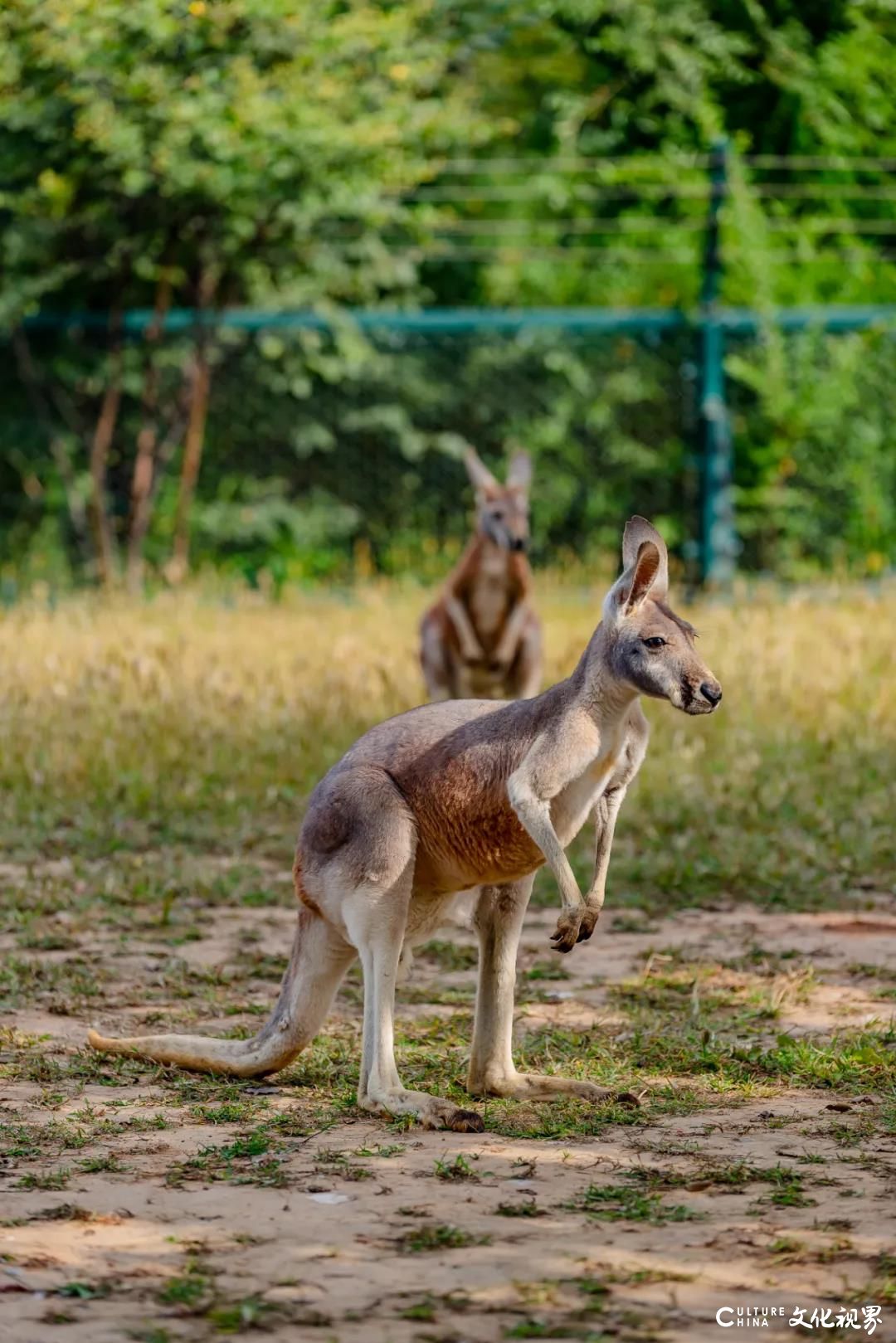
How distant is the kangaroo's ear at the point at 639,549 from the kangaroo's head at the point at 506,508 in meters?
4.60

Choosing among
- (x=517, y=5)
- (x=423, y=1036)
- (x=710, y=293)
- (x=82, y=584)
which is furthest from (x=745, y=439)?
(x=423, y=1036)

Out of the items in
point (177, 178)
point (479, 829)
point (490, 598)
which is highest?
point (177, 178)

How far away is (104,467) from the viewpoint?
12.4 metres

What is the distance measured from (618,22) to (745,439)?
3.69m

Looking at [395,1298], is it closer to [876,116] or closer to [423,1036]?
[423,1036]

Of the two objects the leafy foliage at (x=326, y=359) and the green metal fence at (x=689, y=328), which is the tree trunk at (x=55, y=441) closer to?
the leafy foliage at (x=326, y=359)

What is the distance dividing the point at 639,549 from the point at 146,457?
28.9ft

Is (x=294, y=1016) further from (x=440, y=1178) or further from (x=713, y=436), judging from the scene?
(x=713, y=436)

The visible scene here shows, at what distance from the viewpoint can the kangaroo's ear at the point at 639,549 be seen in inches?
152

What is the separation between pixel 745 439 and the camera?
1269 centimetres

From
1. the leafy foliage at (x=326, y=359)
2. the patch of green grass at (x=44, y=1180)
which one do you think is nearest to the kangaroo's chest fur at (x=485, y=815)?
the patch of green grass at (x=44, y=1180)

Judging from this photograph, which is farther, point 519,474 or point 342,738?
point 519,474

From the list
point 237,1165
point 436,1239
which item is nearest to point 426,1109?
point 237,1165

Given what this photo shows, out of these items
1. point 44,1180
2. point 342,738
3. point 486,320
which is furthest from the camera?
point 486,320
